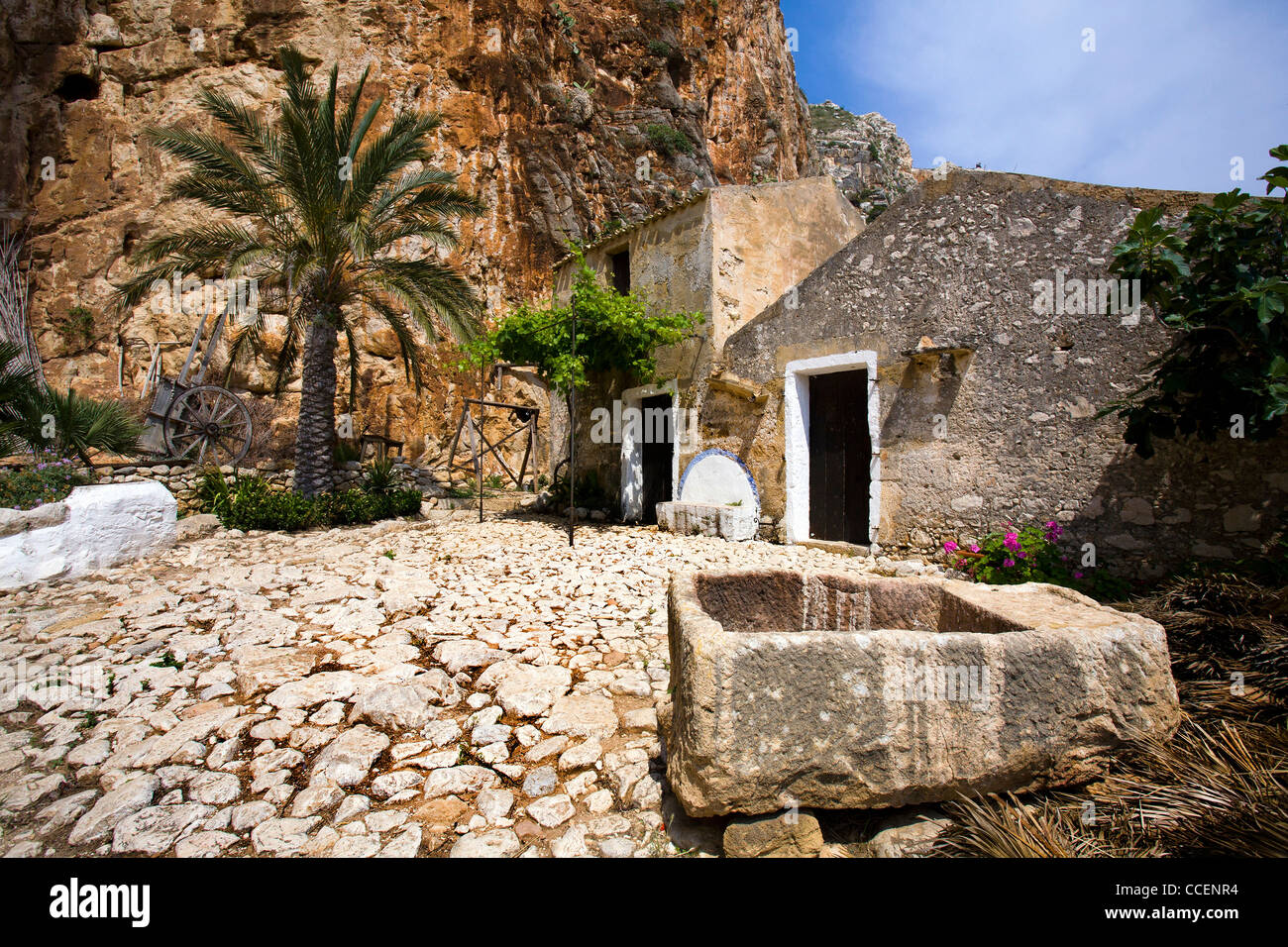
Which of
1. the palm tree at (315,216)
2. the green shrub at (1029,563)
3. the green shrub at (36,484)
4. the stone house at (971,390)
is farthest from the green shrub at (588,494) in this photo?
the green shrub at (36,484)

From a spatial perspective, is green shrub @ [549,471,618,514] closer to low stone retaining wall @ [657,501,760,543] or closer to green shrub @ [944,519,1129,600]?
low stone retaining wall @ [657,501,760,543]

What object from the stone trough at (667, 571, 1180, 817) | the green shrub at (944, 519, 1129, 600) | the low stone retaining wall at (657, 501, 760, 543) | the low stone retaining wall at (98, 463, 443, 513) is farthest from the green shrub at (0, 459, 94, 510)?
the green shrub at (944, 519, 1129, 600)

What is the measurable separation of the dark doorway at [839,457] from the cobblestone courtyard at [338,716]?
10.0 ft

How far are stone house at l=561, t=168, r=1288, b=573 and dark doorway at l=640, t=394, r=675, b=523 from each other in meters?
1.60

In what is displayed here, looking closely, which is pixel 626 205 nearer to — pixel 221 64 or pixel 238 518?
pixel 221 64

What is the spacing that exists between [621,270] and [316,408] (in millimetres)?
5963

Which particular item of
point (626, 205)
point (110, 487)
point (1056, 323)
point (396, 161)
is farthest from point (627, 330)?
point (626, 205)

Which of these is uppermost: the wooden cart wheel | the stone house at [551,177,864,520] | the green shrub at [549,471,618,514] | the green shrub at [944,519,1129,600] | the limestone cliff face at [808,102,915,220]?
the limestone cliff face at [808,102,915,220]

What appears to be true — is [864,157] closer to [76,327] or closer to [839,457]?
[839,457]

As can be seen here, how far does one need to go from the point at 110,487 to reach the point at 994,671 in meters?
8.78

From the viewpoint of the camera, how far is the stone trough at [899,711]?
1.98 meters

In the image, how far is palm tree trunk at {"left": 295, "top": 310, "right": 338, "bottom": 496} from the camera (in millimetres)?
9312

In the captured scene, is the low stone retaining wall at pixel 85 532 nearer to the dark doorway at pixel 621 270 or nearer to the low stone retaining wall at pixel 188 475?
the low stone retaining wall at pixel 188 475

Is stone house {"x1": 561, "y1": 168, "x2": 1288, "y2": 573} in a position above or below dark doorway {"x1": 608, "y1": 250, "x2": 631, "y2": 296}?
below
